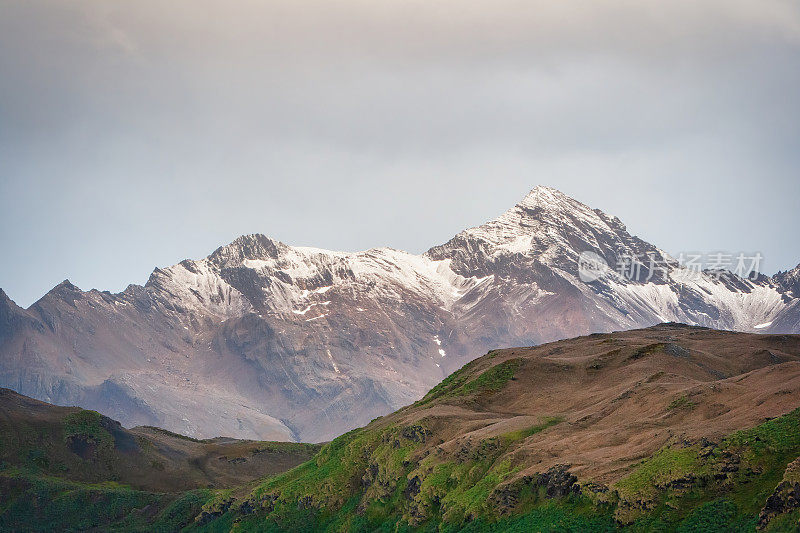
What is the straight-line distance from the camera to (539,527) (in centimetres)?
7194

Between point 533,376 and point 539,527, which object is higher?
point 533,376

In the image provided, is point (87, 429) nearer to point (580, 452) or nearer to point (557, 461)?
point (557, 461)

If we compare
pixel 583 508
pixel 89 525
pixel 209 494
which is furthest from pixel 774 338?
pixel 89 525

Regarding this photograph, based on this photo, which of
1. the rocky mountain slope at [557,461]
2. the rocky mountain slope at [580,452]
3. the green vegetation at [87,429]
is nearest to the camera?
the rocky mountain slope at [580,452]

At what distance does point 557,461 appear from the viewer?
255ft

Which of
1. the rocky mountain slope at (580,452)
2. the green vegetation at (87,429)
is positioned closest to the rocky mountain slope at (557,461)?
the rocky mountain slope at (580,452)

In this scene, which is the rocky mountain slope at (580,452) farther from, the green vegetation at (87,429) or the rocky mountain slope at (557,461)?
the green vegetation at (87,429)

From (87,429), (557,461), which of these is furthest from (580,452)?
(87,429)

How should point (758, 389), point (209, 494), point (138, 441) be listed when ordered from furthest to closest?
point (138, 441) < point (209, 494) < point (758, 389)

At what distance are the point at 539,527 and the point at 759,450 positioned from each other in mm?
18644

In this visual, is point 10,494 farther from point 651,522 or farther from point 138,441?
point 651,522

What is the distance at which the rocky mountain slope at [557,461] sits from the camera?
64062 mm

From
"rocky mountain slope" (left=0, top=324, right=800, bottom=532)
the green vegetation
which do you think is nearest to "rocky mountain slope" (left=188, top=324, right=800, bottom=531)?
"rocky mountain slope" (left=0, top=324, right=800, bottom=532)

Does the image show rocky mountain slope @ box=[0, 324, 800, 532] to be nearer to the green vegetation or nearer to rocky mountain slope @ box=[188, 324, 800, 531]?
rocky mountain slope @ box=[188, 324, 800, 531]
